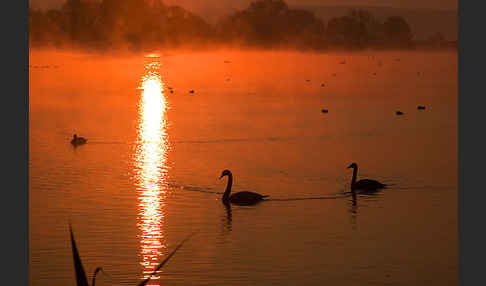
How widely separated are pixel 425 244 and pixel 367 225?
72.6 inches

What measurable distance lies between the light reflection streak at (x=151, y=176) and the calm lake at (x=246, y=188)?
0.06 meters

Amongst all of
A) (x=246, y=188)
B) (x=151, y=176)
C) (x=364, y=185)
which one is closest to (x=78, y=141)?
(x=151, y=176)

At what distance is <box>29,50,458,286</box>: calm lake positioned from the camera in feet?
58.6

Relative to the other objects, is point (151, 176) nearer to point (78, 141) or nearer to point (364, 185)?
point (364, 185)

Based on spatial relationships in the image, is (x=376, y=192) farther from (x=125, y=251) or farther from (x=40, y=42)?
(x=40, y=42)

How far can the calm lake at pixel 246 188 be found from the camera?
1788cm

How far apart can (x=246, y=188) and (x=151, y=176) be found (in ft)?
10.1

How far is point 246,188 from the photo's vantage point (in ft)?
85.4

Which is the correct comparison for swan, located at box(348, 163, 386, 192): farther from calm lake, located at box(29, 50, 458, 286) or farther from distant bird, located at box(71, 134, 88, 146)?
distant bird, located at box(71, 134, 88, 146)

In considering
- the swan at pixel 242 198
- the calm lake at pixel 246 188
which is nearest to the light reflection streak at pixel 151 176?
the calm lake at pixel 246 188

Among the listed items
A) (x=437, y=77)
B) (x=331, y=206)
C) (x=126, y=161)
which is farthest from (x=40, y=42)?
(x=331, y=206)

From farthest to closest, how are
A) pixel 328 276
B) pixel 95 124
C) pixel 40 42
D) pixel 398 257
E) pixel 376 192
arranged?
pixel 40 42 < pixel 95 124 < pixel 376 192 < pixel 398 257 < pixel 328 276

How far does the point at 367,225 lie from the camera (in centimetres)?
2127

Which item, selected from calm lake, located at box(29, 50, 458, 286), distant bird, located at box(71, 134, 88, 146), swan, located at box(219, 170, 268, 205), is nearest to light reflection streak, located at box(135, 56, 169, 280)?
calm lake, located at box(29, 50, 458, 286)
